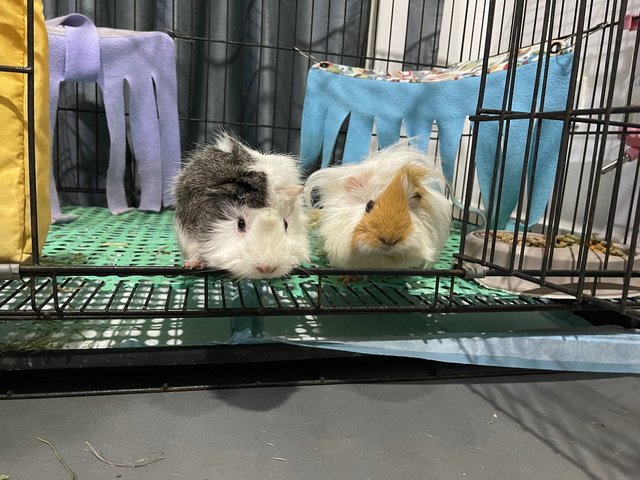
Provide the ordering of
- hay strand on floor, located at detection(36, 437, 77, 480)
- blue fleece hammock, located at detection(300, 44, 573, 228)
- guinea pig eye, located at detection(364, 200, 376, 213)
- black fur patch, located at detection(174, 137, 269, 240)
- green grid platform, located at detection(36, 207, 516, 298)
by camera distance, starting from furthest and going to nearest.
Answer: blue fleece hammock, located at detection(300, 44, 573, 228), green grid platform, located at detection(36, 207, 516, 298), guinea pig eye, located at detection(364, 200, 376, 213), black fur patch, located at detection(174, 137, 269, 240), hay strand on floor, located at detection(36, 437, 77, 480)

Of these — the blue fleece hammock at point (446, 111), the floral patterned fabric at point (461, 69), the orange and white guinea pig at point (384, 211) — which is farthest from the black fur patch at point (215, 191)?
the floral patterned fabric at point (461, 69)

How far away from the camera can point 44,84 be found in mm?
749

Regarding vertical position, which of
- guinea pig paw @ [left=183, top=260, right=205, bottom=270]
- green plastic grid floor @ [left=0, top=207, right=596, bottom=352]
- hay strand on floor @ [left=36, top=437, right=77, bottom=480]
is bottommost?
hay strand on floor @ [left=36, top=437, right=77, bottom=480]

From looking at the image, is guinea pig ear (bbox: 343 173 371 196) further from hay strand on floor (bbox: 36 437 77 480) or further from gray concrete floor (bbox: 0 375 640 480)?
hay strand on floor (bbox: 36 437 77 480)

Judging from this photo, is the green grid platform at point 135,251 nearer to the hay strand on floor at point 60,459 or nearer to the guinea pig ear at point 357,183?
the guinea pig ear at point 357,183

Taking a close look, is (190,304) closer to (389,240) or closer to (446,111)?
(389,240)

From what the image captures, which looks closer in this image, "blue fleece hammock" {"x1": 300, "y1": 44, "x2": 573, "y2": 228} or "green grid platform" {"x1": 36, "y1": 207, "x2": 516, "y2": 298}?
"green grid platform" {"x1": 36, "y1": 207, "x2": 516, "y2": 298}

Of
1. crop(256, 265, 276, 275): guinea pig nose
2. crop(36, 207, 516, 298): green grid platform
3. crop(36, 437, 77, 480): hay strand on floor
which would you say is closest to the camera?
crop(36, 437, 77, 480): hay strand on floor

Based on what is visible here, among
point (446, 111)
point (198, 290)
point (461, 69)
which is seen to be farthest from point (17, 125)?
point (461, 69)

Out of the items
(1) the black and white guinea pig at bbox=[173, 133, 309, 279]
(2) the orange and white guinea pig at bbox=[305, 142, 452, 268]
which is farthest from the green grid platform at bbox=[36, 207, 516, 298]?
(1) the black and white guinea pig at bbox=[173, 133, 309, 279]

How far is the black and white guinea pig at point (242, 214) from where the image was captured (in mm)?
833

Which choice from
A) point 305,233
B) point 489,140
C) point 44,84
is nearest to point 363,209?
point 305,233

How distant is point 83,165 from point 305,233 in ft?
5.32

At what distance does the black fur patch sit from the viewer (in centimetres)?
92
